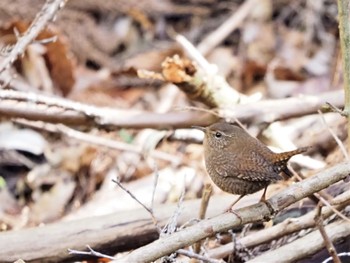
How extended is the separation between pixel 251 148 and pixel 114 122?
4.36 ft

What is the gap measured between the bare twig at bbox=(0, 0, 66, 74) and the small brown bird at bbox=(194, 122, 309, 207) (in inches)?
42.6

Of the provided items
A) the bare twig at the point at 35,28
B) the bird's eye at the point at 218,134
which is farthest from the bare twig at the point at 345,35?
the bare twig at the point at 35,28

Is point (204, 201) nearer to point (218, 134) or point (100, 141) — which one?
point (218, 134)

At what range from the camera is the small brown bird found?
2.29 metres

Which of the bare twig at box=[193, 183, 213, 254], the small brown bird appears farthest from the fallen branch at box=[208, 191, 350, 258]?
the small brown bird

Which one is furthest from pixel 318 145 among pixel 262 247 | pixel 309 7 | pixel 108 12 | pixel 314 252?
pixel 108 12

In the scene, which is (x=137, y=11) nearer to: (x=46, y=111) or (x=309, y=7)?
(x=309, y=7)

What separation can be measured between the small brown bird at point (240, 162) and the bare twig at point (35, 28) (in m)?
1.08

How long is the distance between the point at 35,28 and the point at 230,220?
1.45m

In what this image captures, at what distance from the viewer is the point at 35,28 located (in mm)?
3053

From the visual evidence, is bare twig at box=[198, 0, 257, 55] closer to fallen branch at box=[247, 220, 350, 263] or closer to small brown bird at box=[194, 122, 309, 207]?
fallen branch at box=[247, 220, 350, 263]

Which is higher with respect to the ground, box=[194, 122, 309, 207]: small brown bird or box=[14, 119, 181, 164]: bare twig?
box=[14, 119, 181, 164]: bare twig

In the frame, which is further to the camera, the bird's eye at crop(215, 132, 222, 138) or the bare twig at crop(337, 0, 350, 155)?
the bare twig at crop(337, 0, 350, 155)

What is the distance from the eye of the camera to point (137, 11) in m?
5.46
